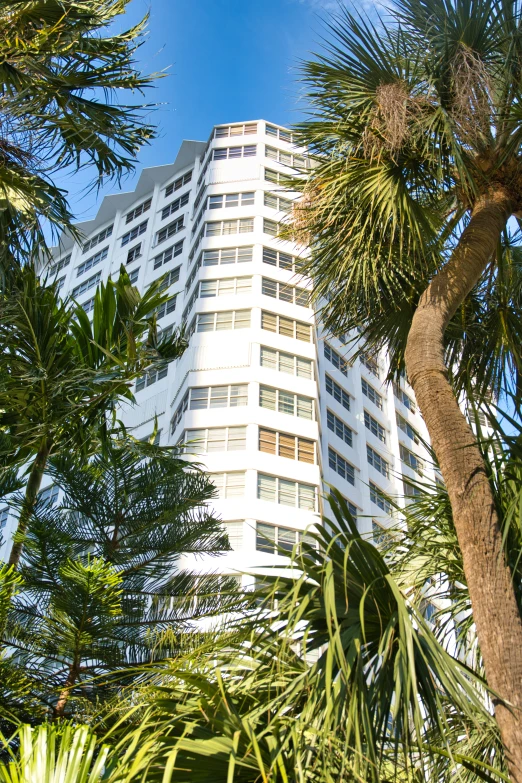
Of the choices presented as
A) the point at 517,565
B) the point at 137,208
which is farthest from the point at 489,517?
the point at 137,208

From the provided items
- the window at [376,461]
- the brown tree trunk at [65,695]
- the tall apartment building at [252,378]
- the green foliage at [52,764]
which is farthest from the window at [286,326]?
Result: the green foliage at [52,764]

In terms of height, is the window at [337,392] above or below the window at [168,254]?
below

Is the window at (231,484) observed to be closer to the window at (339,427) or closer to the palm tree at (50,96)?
the window at (339,427)

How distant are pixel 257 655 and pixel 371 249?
2650 millimetres

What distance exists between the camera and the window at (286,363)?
3281 cm

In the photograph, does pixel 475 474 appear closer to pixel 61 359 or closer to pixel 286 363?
pixel 61 359

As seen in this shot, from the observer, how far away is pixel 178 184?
153 ft

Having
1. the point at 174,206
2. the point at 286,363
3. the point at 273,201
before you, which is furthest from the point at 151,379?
the point at 174,206

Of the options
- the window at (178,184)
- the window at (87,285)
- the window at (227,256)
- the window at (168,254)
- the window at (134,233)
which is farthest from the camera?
the window at (87,285)

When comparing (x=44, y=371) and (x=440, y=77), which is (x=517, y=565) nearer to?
(x=440, y=77)

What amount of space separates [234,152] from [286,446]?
16484mm

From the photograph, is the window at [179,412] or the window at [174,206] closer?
the window at [179,412]

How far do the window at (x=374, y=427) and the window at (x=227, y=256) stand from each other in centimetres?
930

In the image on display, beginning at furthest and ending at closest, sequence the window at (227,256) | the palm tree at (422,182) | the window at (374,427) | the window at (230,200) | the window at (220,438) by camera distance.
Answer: the window at (374,427), the window at (230,200), the window at (227,256), the window at (220,438), the palm tree at (422,182)
